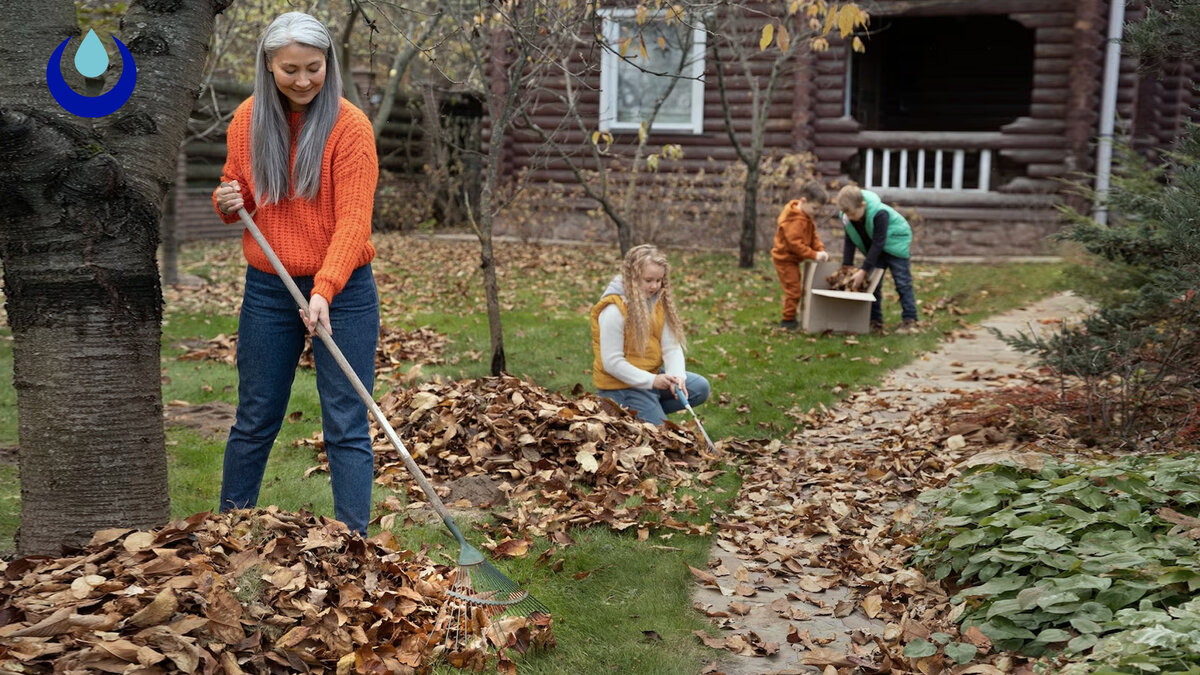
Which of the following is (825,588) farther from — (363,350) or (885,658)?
(363,350)

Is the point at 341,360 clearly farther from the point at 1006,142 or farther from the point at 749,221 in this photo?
the point at 1006,142

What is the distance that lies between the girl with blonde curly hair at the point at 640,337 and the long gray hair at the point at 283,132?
8.12 feet

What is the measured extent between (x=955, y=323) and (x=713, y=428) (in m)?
4.87

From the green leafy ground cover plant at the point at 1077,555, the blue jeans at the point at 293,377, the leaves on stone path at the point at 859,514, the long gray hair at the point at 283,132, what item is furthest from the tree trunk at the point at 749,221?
the long gray hair at the point at 283,132

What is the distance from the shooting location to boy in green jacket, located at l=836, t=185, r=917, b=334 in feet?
32.2

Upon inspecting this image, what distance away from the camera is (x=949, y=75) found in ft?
66.5

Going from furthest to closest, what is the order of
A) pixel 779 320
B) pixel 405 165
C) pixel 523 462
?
pixel 405 165, pixel 779 320, pixel 523 462

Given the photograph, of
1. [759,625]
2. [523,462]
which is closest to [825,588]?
[759,625]

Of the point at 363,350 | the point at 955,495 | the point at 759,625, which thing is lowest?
the point at 759,625

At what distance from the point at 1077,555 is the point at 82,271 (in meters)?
3.21

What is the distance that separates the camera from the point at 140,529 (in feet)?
11.3

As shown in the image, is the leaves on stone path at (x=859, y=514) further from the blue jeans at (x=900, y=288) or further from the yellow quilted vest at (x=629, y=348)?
the blue jeans at (x=900, y=288)

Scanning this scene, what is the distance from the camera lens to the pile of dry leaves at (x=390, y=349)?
8.15m

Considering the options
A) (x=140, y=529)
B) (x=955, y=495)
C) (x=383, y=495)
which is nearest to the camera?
(x=140, y=529)
